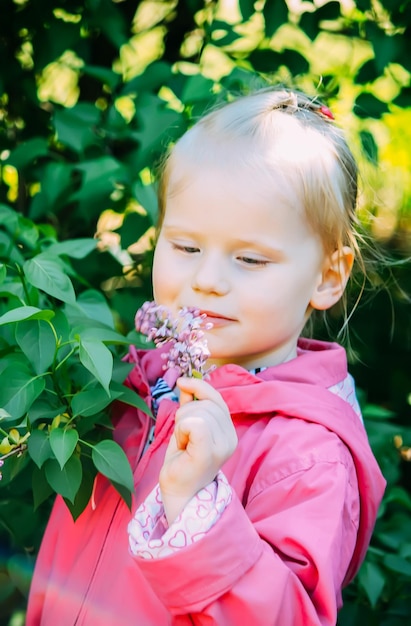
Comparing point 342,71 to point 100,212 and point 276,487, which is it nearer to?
point 100,212

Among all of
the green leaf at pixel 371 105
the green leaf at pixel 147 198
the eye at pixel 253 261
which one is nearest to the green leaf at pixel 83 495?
the eye at pixel 253 261

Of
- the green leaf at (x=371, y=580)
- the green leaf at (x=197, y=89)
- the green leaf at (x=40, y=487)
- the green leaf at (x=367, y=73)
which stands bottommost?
the green leaf at (x=371, y=580)

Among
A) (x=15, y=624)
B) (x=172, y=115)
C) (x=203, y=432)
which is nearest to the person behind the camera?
(x=203, y=432)

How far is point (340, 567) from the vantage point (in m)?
1.60

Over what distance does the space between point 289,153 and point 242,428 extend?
0.48 metres

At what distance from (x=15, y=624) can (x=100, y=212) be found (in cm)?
109

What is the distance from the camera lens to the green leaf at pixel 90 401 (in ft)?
5.14

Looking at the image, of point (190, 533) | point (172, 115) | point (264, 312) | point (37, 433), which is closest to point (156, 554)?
point (190, 533)

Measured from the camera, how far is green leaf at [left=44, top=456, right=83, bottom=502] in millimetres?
1543

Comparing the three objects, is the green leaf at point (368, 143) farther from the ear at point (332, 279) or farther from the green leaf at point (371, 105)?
the ear at point (332, 279)

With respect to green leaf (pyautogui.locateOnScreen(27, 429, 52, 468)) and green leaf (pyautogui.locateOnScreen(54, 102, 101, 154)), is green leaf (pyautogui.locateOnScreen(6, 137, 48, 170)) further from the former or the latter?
green leaf (pyautogui.locateOnScreen(27, 429, 52, 468))

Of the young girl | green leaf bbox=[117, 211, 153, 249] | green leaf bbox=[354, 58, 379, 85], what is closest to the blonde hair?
the young girl

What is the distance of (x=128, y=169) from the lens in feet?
8.18

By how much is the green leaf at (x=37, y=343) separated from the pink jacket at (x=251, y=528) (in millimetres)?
240
